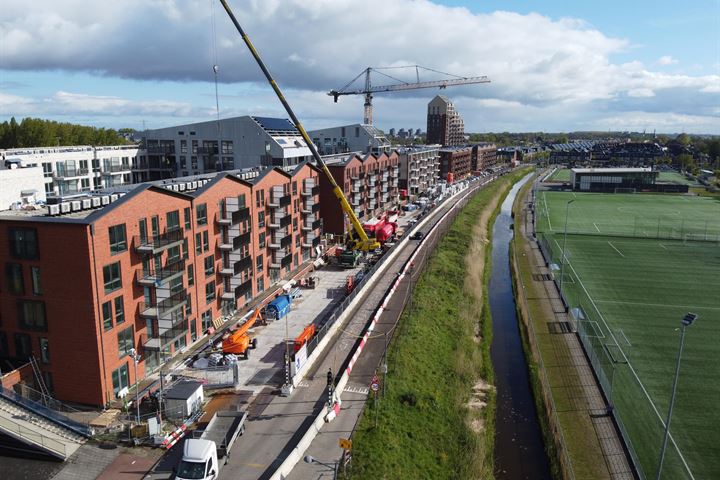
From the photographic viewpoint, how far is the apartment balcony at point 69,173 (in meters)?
67.4

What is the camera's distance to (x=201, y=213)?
42594 mm

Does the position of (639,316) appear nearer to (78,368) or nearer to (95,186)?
(78,368)

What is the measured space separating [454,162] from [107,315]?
141m

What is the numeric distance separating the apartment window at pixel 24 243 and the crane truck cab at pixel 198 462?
1570 centimetres

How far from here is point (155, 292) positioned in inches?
1411

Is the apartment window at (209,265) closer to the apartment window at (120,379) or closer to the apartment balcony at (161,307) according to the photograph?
the apartment balcony at (161,307)

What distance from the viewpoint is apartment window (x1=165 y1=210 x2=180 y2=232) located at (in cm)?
3800

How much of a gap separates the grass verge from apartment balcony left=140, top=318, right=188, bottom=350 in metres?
14.6

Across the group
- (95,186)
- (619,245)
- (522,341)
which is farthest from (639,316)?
(95,186)

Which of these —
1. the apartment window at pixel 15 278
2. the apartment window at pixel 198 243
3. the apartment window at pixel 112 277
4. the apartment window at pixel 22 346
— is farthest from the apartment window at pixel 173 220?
the apartment window at pixel 22 346

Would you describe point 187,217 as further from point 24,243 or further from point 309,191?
point 309,191

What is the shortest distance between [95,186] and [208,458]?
6242cm

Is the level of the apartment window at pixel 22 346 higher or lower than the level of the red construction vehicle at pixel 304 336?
higher

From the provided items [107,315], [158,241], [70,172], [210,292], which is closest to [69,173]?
[70,172]
